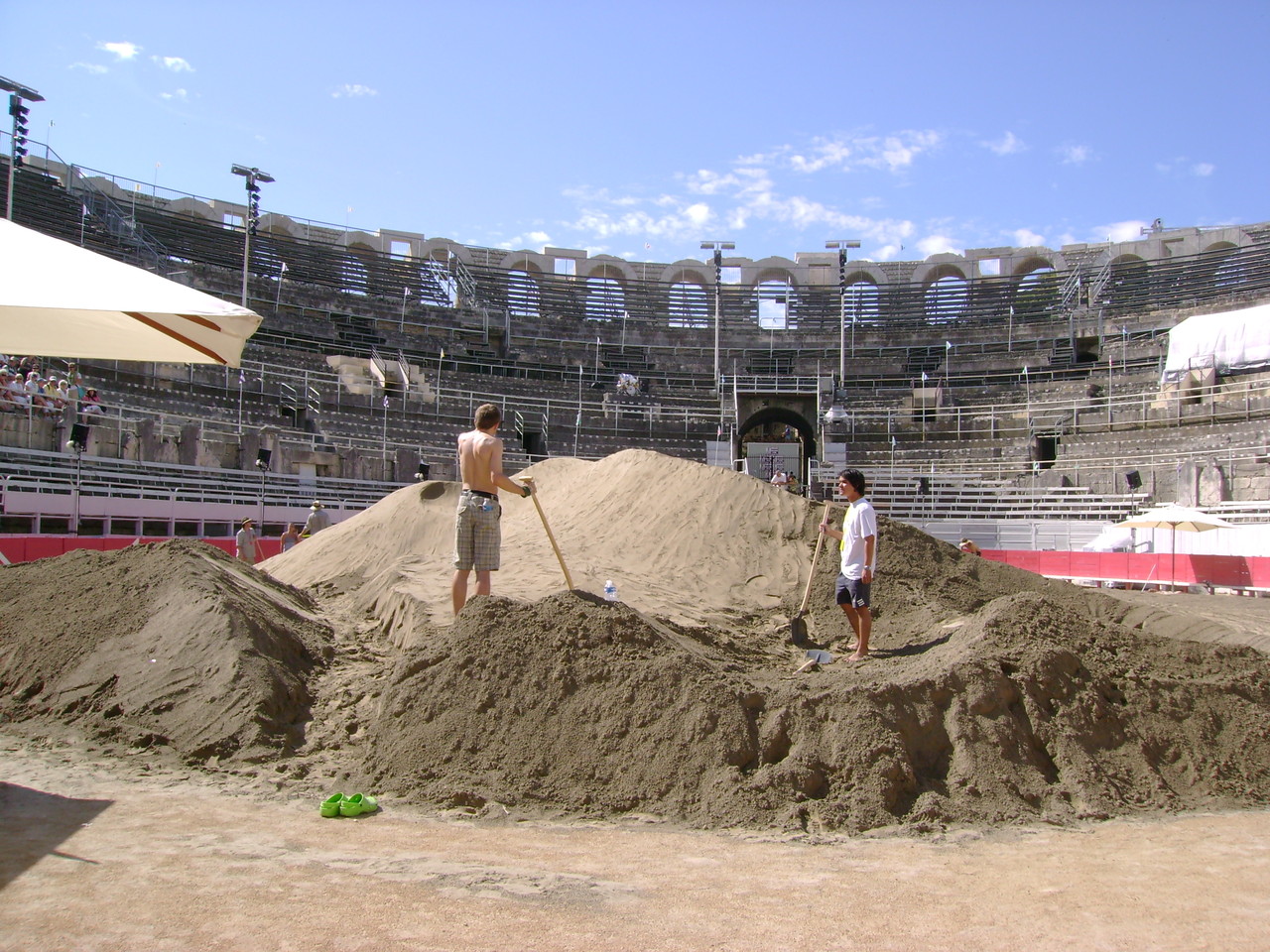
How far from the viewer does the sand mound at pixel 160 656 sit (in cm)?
536

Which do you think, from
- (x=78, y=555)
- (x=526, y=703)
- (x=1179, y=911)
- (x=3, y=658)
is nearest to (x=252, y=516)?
(x=78, y=555)

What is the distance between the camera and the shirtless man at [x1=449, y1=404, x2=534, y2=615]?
6340 mm

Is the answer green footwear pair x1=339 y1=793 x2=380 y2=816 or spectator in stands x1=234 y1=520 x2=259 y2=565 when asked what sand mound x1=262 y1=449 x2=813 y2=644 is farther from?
green footwear pair x1=339 y1=793 x2=380 y2=816

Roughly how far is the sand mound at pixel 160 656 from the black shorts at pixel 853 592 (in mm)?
4368

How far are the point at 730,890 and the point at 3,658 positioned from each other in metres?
5.56

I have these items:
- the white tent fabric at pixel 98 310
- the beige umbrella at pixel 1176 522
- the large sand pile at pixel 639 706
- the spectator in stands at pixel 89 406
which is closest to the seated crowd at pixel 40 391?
the spectator in stands at pixel 89 406

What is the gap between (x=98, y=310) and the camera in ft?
14.8

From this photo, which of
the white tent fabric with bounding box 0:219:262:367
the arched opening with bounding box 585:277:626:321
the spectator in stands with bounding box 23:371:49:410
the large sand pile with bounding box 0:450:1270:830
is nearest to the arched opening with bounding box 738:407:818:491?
the arched opening with bounding box 585:277:626:321

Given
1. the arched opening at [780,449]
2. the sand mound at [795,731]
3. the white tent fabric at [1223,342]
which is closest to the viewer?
the sand mound at [795,731]

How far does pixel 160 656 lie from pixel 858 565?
5.39 metres

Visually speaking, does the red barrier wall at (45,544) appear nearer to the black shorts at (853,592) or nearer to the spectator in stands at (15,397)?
the spectator in stands at (15,397)

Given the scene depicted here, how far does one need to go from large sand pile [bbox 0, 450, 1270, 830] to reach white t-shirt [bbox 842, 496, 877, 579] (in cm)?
78

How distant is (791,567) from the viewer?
10484 mm

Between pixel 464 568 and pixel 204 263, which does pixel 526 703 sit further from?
pixel 204 263
